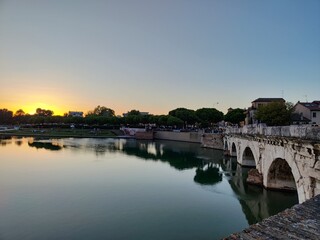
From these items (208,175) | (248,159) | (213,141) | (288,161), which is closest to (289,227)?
(288,161)

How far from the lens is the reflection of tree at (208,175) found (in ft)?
93.5

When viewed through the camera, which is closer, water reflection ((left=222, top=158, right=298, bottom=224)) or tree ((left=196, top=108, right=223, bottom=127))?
water reflection ((left=222, top=158, right=298, bottom=224))

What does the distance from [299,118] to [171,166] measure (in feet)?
102

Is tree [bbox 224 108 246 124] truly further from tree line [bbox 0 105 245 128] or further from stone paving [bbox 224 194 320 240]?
stone paving [bbox 224 194 320 240]

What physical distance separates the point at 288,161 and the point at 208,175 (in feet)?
55.7

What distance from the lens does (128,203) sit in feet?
65.2

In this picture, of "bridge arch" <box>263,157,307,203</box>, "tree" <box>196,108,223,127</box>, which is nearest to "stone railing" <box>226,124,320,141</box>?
"bridge arch" <box>263,157,307,203</box>

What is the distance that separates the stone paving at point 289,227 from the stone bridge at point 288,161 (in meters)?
5.53

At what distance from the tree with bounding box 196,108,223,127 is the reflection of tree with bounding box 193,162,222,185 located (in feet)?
189


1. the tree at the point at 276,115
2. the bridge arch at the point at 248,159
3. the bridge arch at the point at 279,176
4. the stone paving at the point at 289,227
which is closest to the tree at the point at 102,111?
the tree at the point at 276,115

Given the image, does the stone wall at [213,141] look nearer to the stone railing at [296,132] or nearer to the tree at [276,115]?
the tree at [276,115]

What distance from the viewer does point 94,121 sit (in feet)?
372

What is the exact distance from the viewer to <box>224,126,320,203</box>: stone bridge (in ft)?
38.8

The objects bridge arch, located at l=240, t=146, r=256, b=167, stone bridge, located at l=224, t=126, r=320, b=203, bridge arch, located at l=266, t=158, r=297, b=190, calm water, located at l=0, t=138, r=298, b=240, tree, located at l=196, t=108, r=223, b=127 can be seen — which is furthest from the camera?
tree, located at l=196, t=108, r=223, b=127
